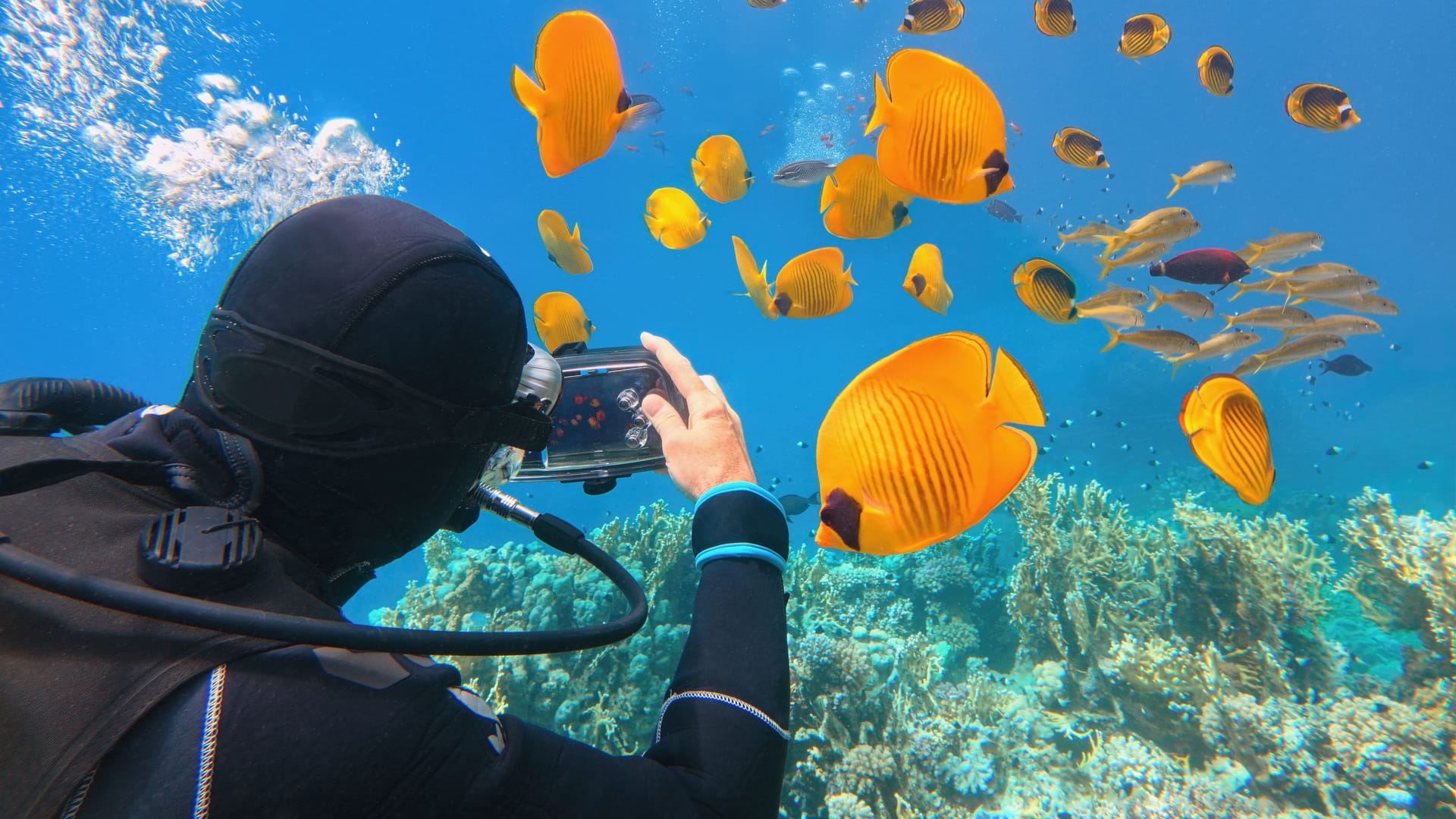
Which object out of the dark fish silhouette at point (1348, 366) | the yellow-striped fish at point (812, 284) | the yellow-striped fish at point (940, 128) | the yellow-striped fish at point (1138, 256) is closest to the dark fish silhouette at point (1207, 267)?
the yellow-striped fish at point (1138, 256)

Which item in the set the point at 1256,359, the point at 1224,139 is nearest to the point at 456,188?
the point at 1256,359

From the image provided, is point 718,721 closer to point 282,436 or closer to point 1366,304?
point 282,436

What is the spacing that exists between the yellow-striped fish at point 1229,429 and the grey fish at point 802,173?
4.00 metres

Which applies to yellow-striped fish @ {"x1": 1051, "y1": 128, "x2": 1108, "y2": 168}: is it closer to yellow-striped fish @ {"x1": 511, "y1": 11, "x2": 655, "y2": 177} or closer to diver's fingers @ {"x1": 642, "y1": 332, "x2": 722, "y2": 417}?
yellow-striped fish @ {"x1": 511, "y1": 11, "x2": 655, "y2": 177}

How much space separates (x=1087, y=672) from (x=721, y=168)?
20.8 ft

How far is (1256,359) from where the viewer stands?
5723mm

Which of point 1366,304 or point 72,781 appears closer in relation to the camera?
point 72,781

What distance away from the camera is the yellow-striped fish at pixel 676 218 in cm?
545

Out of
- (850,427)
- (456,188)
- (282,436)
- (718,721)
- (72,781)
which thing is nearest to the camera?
(72,781)

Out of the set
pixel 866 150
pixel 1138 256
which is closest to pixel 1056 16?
pixel 1138 256

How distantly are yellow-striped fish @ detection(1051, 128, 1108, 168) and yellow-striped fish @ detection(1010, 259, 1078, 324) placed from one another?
206 cm

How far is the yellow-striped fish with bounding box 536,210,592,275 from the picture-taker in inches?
217

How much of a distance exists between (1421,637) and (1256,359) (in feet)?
9.71

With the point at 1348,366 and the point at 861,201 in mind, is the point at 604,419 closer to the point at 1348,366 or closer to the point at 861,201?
the point at 861,201
